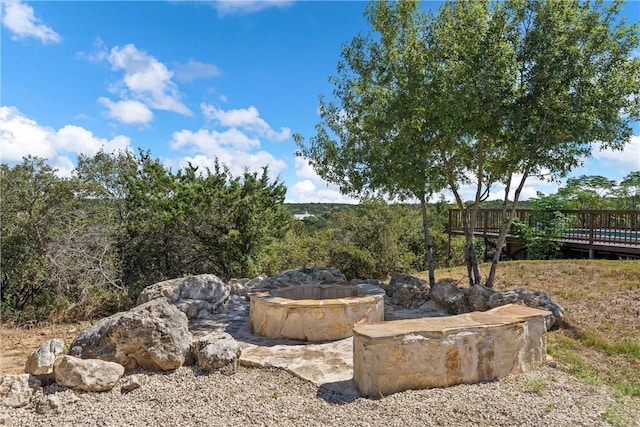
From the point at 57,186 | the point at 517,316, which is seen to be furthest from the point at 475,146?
the point at 57,186

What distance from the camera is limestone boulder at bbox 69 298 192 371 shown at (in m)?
4.77

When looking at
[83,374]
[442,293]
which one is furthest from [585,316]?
[83,374]

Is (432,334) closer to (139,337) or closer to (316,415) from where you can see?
(316,415)

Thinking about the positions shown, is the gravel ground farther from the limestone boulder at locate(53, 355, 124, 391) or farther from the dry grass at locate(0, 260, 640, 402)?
the dry grass at locate(0, 260, 640, 402)

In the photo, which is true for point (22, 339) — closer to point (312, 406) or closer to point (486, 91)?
point (312, 406)

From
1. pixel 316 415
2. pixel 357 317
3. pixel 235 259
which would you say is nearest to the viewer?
pixel 316 415

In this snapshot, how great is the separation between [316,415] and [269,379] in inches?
39.2

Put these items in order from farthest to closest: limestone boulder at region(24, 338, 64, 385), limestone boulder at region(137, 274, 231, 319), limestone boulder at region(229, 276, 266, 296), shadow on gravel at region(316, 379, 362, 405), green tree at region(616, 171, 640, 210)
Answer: green tree at region(616, 171, 640, 210)
limestone boulder at region(229, 276, 266, 296)
limestone boulder at region(137, 274, 231, 319)
limestone boulder at region(24, 338, 64, 385)
shadow on gravel at region(316, 379, 362, 405)

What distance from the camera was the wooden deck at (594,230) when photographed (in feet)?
38.6

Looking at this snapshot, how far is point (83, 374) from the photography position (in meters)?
4.31

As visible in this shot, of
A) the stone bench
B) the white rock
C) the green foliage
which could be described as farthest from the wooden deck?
the white rock

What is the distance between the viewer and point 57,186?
898 cm

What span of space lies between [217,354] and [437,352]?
103 inches

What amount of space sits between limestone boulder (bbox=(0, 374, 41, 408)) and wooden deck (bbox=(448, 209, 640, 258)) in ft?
45.5
